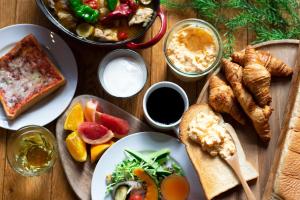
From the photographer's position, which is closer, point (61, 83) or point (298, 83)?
point (298, 83)

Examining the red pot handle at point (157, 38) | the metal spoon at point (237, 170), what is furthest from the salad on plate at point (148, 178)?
the red pot handle at point (157, 38)

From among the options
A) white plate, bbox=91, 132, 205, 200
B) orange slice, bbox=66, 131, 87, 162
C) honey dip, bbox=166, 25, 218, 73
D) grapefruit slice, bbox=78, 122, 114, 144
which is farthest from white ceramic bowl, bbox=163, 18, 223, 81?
orange slice, bbox=66, 131, 87, 162

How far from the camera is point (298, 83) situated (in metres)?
1.99

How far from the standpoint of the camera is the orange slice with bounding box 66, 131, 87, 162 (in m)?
2.09

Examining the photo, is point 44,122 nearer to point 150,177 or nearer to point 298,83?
point 150,177

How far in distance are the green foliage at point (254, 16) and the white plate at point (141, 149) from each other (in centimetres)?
45

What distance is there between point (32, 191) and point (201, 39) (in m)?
0.94

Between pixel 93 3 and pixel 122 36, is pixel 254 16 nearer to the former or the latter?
pixel 122 36

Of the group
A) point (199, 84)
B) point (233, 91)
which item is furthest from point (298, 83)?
point (199, 84)

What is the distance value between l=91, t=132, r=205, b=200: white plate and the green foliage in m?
0.45

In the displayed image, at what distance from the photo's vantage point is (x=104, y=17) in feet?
6.98

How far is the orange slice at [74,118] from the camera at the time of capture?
2.11 metres

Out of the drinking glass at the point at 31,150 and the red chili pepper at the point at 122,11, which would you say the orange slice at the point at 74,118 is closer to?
the drinking glass at the point at 31,150

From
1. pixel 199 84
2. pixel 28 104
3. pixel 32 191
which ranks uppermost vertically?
pixel 199 84
